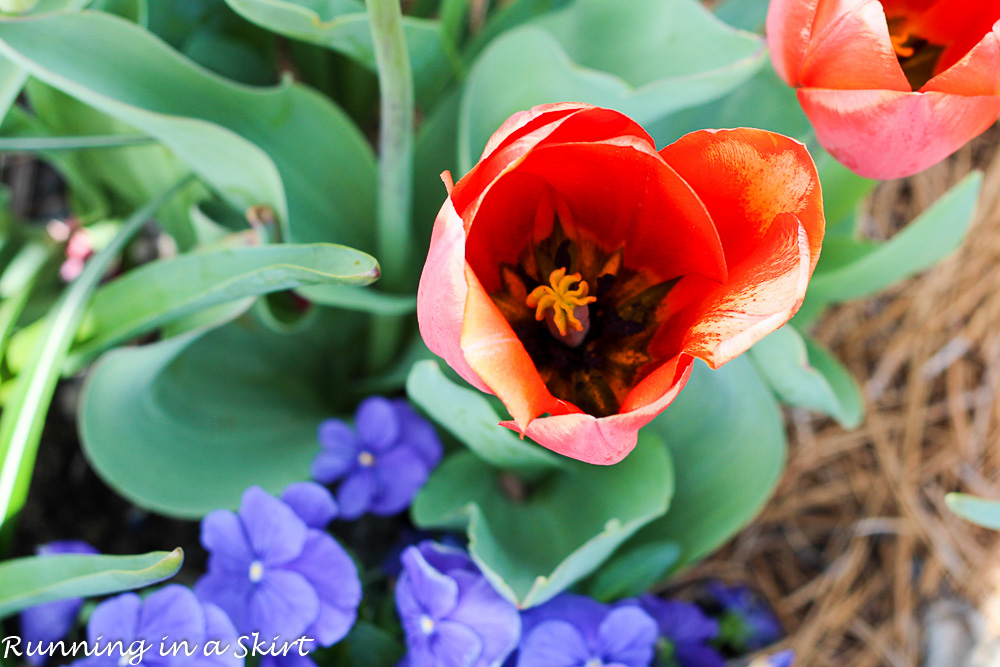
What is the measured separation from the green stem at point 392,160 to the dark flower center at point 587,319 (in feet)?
0.37

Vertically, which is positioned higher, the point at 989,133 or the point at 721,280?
the point at 721,280

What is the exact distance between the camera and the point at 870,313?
1055 millimetres

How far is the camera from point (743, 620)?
2.56 feet

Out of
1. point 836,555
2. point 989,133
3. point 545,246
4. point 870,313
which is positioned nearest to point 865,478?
point 836,555

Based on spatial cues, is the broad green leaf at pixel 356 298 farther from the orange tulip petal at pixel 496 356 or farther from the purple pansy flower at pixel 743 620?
the purple pansy flower at pixel 743 620

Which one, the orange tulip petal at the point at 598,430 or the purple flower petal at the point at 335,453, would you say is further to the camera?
the purple flower petal at the point at 335,453

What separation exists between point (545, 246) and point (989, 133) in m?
0.92

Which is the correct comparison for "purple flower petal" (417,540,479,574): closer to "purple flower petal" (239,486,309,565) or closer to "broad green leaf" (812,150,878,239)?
"purple flower petal" (239,486,309,565)

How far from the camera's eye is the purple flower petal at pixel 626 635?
54 centimetres

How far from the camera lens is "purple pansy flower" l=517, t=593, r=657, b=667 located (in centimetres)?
52

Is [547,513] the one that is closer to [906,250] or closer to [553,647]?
[553,647]

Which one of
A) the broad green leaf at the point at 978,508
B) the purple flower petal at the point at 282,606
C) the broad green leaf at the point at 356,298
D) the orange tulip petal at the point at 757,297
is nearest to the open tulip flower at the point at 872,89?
the orange tulip petal at the point at 757,297

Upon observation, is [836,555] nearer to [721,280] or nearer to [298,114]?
[721,280]

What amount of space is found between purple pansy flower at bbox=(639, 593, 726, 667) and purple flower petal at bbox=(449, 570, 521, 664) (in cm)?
17
